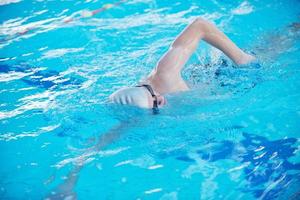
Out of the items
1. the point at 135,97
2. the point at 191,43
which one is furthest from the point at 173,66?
the point at 135,97

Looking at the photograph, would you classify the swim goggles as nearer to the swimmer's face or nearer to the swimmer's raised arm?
the swimmer's face

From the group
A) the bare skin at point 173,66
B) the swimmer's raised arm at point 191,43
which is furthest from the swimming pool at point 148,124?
the swimmer's raised arm at point 191,43

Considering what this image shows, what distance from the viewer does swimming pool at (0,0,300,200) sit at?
2770 mm

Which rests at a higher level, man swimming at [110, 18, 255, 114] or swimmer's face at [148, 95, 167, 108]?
man swimming at [110, 18, 255, 114]

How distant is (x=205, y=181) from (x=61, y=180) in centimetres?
119

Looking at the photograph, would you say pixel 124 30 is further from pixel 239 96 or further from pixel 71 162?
pixel 71 162

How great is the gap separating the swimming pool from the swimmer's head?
0.18 metres

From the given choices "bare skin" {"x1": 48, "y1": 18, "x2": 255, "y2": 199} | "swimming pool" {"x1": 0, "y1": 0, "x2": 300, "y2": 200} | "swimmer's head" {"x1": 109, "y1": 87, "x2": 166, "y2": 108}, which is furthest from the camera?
"bare skin" {"x1": 48, "y1": 18, "x2": 255, "y2": 199}

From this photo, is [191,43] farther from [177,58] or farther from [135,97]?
[135,97]

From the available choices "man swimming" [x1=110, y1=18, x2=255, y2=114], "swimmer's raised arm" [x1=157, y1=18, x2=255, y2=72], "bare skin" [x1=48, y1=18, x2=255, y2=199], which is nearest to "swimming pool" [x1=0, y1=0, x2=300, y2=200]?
"bare skin" [x1=48, y1=18, x2=255, y2=199]

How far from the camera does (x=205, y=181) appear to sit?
276 cm

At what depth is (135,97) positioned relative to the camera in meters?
2.89

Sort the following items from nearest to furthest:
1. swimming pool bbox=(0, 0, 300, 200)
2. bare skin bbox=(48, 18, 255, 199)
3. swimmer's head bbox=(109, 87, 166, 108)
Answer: swimming pool bbox=(0, 0, 300, 200) < swimmer's head bbox=(109, 87, 166, 108) < bare skin bbox=(48, 18, 255, 199)

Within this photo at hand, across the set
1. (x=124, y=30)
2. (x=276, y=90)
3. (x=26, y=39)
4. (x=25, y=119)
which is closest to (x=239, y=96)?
(x=276, y=90)
